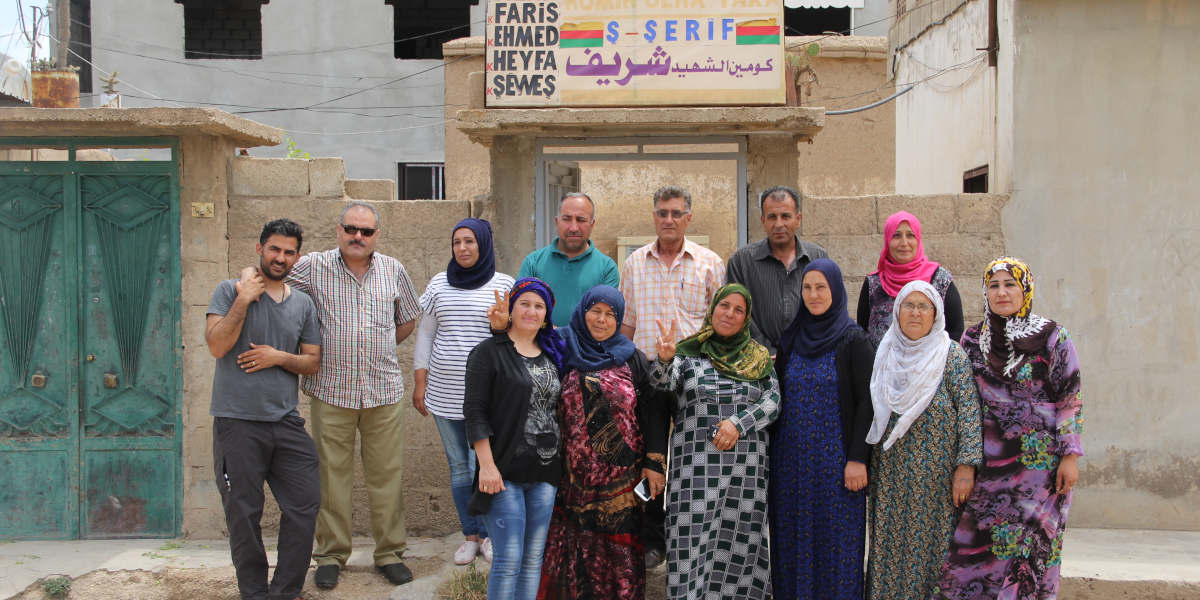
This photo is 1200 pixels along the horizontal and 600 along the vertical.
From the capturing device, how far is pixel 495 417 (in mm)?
3707

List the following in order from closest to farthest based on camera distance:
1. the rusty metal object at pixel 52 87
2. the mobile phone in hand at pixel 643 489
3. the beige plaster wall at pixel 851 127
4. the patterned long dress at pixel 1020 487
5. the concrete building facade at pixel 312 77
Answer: the patterned long dress at pixel 1020 487
the mobile phone in hand at pixel 643 489
the rusty metal object at pixel 52 87
the beige plaster wall at pixel 851 127
the concrete building facade at pixel 312 77

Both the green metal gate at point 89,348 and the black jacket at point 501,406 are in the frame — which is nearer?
the black jacket at point 501,406

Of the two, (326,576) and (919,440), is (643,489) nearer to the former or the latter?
(919,440)

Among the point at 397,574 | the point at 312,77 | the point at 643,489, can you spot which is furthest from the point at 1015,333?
the point at 312,77

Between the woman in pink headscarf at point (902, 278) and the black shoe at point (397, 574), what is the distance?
8.05 ft

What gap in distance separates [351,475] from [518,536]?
4.12 feet

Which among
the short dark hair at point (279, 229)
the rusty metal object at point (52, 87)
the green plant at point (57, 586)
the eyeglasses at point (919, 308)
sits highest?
the rusty metal object at point (52, 87)

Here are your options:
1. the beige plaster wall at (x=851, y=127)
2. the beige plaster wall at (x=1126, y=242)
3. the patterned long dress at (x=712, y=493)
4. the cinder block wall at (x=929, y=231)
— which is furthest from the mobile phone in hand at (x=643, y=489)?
the beige plaster wall at (x=851, y=127)

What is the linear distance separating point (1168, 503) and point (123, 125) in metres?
6.14

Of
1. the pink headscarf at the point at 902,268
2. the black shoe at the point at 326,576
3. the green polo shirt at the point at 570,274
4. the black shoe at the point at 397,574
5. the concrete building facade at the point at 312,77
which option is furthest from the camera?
the concrete building facade at the point at 312,77

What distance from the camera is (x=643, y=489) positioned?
3879 millimetres

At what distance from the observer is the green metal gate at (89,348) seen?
17.8 ft

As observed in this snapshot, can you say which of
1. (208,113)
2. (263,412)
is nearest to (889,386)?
(263,412)

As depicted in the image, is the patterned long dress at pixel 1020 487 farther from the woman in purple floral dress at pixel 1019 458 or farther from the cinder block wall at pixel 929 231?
the cinder block wall at pixel 929 231
